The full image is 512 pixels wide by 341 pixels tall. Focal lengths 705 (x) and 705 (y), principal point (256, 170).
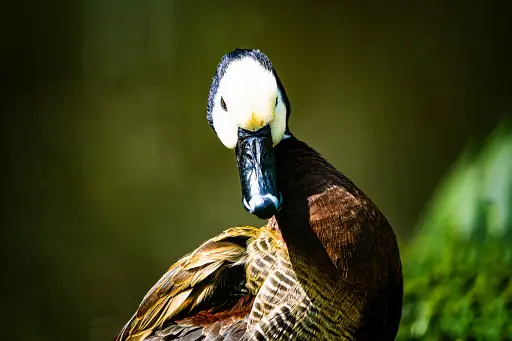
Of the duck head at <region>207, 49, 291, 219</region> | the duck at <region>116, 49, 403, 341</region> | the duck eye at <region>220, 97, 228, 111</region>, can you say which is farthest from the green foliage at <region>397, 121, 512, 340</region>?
the duck eye at <region>220, 97, 228, 111</region>

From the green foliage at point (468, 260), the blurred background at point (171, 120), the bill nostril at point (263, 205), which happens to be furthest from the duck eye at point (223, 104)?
the blurred background at point (171, 120)

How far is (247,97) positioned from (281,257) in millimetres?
437

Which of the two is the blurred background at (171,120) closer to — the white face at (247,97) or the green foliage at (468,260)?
the green foliage at (468,260)

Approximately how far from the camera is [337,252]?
1815 millimetres

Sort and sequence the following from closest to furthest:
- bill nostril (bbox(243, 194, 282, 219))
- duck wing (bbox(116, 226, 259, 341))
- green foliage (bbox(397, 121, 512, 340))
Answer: bill nostril (bbox(243, 194, 282, 219)) → duck wing (bbox(116, 226, 259, 341)) → green foliage (bbox(397, 121, 512, 340))

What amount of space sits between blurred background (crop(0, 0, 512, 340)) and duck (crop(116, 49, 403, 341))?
2081mm

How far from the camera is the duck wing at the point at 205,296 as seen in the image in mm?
1944

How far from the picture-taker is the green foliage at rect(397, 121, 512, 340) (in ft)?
7.52

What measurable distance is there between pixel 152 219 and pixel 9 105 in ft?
3.38

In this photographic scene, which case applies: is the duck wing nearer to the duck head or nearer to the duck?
the duck

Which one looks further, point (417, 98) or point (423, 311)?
point (417, 98)

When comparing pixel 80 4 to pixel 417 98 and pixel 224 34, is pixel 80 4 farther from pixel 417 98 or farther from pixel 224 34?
pixel 417 98

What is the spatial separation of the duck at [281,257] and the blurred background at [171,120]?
208 cm

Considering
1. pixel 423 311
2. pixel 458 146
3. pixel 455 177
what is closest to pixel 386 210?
pixel 458 146
